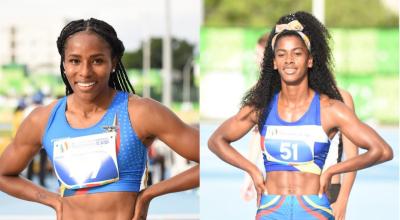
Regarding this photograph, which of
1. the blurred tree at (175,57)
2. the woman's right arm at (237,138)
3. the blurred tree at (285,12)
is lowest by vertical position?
the blurred tree at (175,57)

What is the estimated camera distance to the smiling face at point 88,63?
157 inches

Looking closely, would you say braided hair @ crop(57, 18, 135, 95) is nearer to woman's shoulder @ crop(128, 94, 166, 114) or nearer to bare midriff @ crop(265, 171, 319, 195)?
woman's shoulder @ crop(128, 94, 166, 114)

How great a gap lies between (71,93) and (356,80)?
95.4ft

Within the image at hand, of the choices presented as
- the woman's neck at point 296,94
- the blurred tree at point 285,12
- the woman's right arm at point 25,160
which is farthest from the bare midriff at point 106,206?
the blurred tree at point 285,12

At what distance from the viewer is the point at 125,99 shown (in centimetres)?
409

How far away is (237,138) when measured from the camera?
516cm

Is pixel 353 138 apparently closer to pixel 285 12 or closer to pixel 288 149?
pixel 288 149

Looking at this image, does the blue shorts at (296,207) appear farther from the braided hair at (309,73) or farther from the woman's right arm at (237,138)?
the braided hair at (309,73)

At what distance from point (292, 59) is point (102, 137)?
1246 mm

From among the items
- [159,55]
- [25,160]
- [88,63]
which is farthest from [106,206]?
[159,55]

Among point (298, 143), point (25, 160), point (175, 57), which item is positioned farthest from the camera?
point (175, 57)

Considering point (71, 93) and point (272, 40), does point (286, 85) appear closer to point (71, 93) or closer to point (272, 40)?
point (272, 40)

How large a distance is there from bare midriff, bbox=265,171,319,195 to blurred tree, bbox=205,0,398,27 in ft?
138

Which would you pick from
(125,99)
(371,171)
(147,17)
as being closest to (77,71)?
(125,99)
